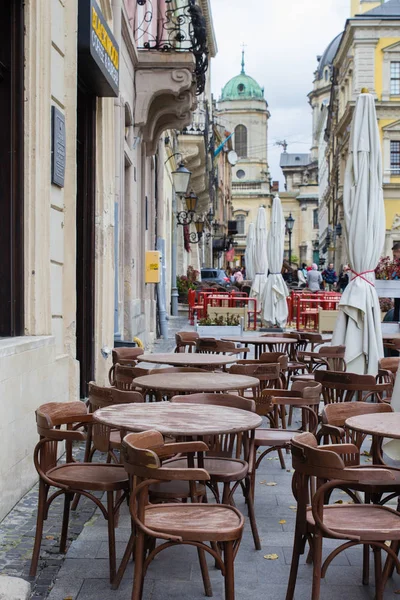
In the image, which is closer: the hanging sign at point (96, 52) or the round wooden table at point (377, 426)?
the round wooden table at point (377, 426)

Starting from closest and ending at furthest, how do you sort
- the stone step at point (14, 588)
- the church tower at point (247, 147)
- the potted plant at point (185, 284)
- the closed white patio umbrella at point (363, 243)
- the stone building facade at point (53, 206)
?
the stone step at point (14, 588)
the stone building facade at point (53, 206)
the closed white patio umbrella at point (363, 243)
the potted plant at point (185, 284)
the church tower at point (247, 147)

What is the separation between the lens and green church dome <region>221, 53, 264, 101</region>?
116m

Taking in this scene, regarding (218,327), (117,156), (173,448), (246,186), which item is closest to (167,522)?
(173,448)

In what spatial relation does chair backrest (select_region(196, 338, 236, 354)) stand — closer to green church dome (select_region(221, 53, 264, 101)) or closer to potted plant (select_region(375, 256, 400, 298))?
potted plant (select_region(375, 256, 400, 298))

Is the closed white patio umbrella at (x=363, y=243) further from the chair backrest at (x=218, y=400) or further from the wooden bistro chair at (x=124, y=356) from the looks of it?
the chair backrest at (x=218, y=400)

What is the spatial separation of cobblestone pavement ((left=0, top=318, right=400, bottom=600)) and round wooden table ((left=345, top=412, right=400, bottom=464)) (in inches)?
24.7

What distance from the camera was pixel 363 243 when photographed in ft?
32.5

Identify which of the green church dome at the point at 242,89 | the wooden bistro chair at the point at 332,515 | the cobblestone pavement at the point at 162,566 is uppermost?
the green church dome at the point at 242,89

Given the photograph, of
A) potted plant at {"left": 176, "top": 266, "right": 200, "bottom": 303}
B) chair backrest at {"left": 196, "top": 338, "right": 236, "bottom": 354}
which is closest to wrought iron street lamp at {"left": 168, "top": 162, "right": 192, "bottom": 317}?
potted plant at {"left": 176, "top": 266, "right": 200, "bottom": 303}

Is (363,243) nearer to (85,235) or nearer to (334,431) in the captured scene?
(85,235)

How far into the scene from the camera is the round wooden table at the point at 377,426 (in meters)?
4.66

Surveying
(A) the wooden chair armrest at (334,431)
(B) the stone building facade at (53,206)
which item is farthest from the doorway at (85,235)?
(A) the wooden chair armrest at (334,431)

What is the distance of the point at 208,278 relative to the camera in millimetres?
40844

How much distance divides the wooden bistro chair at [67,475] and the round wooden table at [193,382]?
49.3 inches
